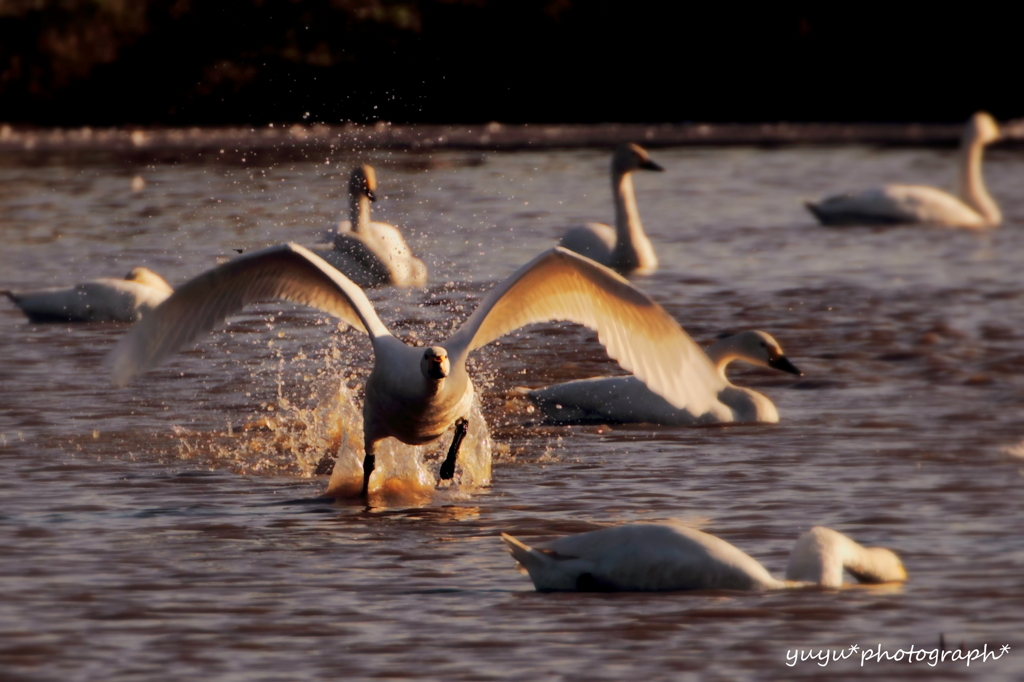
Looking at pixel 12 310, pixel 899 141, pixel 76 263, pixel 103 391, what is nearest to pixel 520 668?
pixel 103 391

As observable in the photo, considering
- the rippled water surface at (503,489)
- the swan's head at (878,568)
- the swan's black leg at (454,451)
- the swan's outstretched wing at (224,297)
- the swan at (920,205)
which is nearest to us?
the rippled water surface at (503,489)

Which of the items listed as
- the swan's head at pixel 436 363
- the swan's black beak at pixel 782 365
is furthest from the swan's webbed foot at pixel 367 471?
the swan's black beak at pixel 782 365

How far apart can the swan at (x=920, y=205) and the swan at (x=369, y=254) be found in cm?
625

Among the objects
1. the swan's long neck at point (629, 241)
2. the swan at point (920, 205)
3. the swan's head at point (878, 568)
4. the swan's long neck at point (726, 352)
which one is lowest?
the swan's head at point (878, 568)

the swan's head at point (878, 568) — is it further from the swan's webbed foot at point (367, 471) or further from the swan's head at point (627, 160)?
the swan's head at point (627, 160)

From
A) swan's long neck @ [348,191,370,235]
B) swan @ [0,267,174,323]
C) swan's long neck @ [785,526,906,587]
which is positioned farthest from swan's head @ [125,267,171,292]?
swan's long neck @ [785,526,906,587]

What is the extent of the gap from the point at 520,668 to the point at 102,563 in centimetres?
225

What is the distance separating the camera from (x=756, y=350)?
11.2 meters

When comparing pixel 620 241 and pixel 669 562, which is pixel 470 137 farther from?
pixel 669 562

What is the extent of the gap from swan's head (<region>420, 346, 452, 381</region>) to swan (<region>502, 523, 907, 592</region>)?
1713 mm

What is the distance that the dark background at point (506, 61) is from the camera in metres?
38.7

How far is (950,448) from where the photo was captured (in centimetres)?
938

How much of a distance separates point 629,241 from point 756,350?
5.93 metres

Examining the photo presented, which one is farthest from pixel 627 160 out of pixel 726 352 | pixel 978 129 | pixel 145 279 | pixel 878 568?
pixel 878 568
